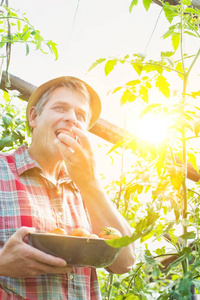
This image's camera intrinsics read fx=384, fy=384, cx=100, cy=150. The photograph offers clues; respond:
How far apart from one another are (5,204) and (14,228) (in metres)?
0.09

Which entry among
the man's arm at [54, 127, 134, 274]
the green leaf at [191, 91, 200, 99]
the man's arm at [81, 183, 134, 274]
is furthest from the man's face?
the green leaf at [191, 91, 200, 99]

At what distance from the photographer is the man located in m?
1.06

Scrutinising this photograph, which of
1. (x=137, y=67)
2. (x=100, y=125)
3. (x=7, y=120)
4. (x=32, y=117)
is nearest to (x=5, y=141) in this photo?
(x=7, y=120)

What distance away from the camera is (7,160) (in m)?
1.44

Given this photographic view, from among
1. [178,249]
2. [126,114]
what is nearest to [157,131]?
[178,249]

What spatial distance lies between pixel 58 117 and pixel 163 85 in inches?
16.1

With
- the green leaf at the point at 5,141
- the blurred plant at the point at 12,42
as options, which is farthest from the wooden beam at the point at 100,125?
the green leaf at the point at 5,141

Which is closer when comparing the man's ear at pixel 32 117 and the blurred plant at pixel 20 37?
the man's ear at pixel 32 117

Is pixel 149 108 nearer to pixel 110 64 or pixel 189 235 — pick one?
pixel 110 64

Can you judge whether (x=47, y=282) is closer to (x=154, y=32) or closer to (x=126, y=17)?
(x=154, y=32)

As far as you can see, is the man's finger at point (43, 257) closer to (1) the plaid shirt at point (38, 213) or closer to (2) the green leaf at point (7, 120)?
(1) the plaid shirt at point (38, 213)

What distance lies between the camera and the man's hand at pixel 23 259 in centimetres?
98

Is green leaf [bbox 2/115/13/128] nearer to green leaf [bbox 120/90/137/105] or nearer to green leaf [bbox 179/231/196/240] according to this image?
green leaf [bbox 120/90/137/105]

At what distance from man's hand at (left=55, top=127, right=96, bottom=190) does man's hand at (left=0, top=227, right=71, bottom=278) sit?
370 mm
